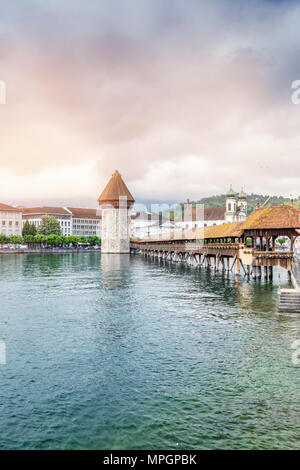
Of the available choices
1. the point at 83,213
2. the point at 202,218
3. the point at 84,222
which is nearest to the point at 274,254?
the point at 202,218

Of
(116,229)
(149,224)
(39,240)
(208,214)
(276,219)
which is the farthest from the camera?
(149,224)

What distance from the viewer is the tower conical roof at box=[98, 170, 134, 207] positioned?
103 metres

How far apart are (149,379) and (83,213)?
144m

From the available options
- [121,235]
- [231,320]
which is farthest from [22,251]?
[231,320]

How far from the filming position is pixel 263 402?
27.5 feet

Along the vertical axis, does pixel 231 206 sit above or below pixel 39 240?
above

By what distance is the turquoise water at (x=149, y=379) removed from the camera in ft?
23.5

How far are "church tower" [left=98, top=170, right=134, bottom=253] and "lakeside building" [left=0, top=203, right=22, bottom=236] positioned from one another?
34.9 metres

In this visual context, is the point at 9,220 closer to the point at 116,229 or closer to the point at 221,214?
the point at 116,229

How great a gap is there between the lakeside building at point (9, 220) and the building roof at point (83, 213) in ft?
82.3

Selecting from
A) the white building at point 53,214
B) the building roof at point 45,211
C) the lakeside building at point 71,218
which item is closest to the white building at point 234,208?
the lakeside building at point 71,218

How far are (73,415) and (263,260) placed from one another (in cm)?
2283

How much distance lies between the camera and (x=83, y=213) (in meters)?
151
